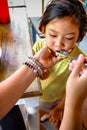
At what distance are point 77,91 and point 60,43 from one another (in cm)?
41

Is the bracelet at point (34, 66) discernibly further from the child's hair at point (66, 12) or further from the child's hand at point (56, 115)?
the child's hand at point (56, 115)

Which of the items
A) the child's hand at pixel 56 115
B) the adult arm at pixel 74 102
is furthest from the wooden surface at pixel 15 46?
the child's hand at pixel 56 115

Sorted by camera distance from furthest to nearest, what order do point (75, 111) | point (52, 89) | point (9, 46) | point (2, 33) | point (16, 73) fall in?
point (52, 89) → point (2, 33) → point (9, 46) → point (16, 73) → point (75, 111)

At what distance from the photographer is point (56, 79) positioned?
1.20m

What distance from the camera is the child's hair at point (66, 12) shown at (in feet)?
3.23

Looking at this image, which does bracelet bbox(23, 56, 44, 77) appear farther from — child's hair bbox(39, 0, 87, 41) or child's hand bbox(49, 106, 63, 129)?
child's hand bbox(49, 106, 63, 129)

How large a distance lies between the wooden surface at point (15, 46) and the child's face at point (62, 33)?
0.11 m

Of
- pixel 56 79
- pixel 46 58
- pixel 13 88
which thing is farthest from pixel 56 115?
pixel 13 88

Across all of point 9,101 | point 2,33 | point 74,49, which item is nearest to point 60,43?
point 74,49

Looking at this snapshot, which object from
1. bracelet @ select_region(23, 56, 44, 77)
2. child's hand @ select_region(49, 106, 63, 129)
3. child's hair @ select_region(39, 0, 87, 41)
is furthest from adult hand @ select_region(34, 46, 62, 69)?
child's hand @ select_region(49, 106, 63, 129)

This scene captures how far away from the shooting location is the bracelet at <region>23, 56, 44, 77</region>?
789 mm

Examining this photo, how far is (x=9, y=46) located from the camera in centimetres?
95

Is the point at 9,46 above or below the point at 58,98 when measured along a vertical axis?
above

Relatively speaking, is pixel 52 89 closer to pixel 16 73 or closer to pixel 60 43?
pixel 60 43
